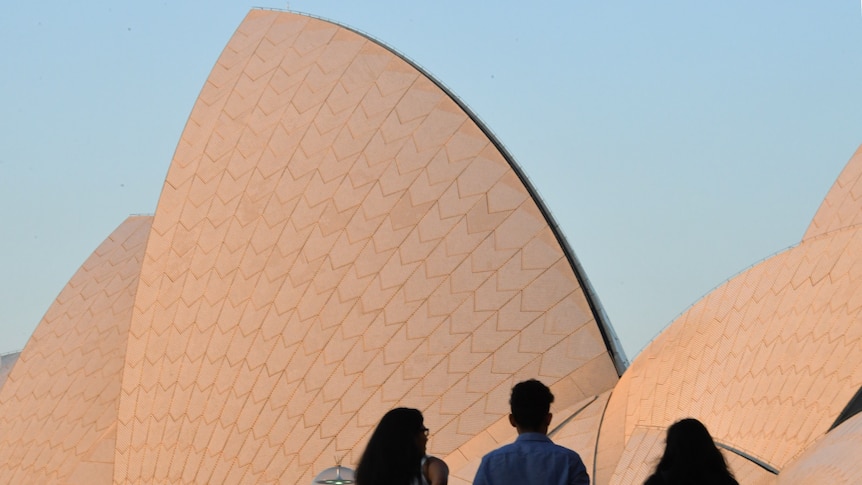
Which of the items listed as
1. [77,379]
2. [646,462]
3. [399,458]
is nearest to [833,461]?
[646,462]

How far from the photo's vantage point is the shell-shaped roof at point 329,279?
1373cm

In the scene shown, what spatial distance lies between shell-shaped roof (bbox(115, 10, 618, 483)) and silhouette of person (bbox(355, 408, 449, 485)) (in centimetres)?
919

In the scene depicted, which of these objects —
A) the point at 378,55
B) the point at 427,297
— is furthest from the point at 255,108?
the point at 427,297

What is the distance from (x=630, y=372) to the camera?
→ 1191cm

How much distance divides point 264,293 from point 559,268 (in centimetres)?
398

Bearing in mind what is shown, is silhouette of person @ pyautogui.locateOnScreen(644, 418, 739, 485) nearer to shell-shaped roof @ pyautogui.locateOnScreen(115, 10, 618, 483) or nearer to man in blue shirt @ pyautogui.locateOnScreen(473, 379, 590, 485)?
man in blue shirt @ pyautogui.locateOnScreen(473, 379, 590, 485)

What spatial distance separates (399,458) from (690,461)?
827mm

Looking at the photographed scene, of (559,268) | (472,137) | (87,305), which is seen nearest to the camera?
(559,268)

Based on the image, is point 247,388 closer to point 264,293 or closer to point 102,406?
point 264,293

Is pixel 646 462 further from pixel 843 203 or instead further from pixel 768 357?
pixel 843 203

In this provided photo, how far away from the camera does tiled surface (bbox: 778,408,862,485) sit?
242 inches

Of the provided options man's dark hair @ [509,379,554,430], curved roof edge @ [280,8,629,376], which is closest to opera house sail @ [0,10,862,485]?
curved roof edge @ [280,8,629,376]

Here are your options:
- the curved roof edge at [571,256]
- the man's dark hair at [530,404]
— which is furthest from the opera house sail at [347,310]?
the man's dark hair at [530,404]

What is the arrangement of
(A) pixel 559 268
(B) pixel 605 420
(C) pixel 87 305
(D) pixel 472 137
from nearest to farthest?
(B) pixel 605 420, (A) pixel 559 268, (D) pixel 472 137, (C) pixel 87 305
